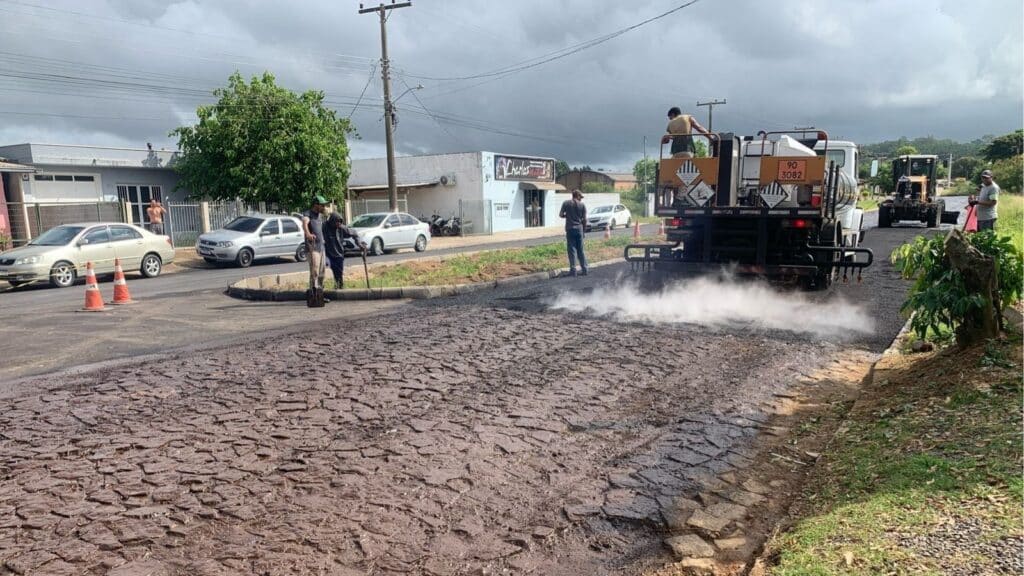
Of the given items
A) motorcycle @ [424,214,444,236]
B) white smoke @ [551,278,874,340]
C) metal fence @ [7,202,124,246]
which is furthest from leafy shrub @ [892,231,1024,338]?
motorcycle @ [424,214,444,236]

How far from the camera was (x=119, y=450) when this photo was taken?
449 centimetres

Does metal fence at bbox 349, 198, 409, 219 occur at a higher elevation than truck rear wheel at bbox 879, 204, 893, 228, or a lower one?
higher

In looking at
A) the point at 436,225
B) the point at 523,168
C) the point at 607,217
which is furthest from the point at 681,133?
the point at 523,168

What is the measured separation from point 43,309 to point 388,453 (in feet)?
33.4

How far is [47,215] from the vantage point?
2289 cm

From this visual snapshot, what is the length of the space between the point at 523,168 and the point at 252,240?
26.1m

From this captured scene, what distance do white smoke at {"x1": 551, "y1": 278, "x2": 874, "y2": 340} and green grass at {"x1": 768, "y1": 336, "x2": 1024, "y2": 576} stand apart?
3.10 m

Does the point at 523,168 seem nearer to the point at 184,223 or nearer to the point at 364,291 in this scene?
the point at 184,223

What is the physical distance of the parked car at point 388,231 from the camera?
→ 74.3 ft

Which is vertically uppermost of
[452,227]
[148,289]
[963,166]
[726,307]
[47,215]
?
[963,166]

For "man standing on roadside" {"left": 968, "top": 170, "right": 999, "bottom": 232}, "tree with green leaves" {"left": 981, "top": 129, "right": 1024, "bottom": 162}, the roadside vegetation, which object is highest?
"tree with green leaves" {"left": 981, "top": 129, "right": 1024, "bottom": 162}

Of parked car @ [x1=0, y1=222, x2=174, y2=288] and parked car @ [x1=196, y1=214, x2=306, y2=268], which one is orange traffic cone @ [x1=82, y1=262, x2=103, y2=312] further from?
parked car @ [x1=196, y1=214, x2=306, y2=268]

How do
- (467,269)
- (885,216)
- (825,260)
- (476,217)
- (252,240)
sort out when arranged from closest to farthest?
(825,260) → (467,269) → (252,240) → (885,216) → (476,217)

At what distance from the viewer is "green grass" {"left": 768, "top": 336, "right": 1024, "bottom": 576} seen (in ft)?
9.45
